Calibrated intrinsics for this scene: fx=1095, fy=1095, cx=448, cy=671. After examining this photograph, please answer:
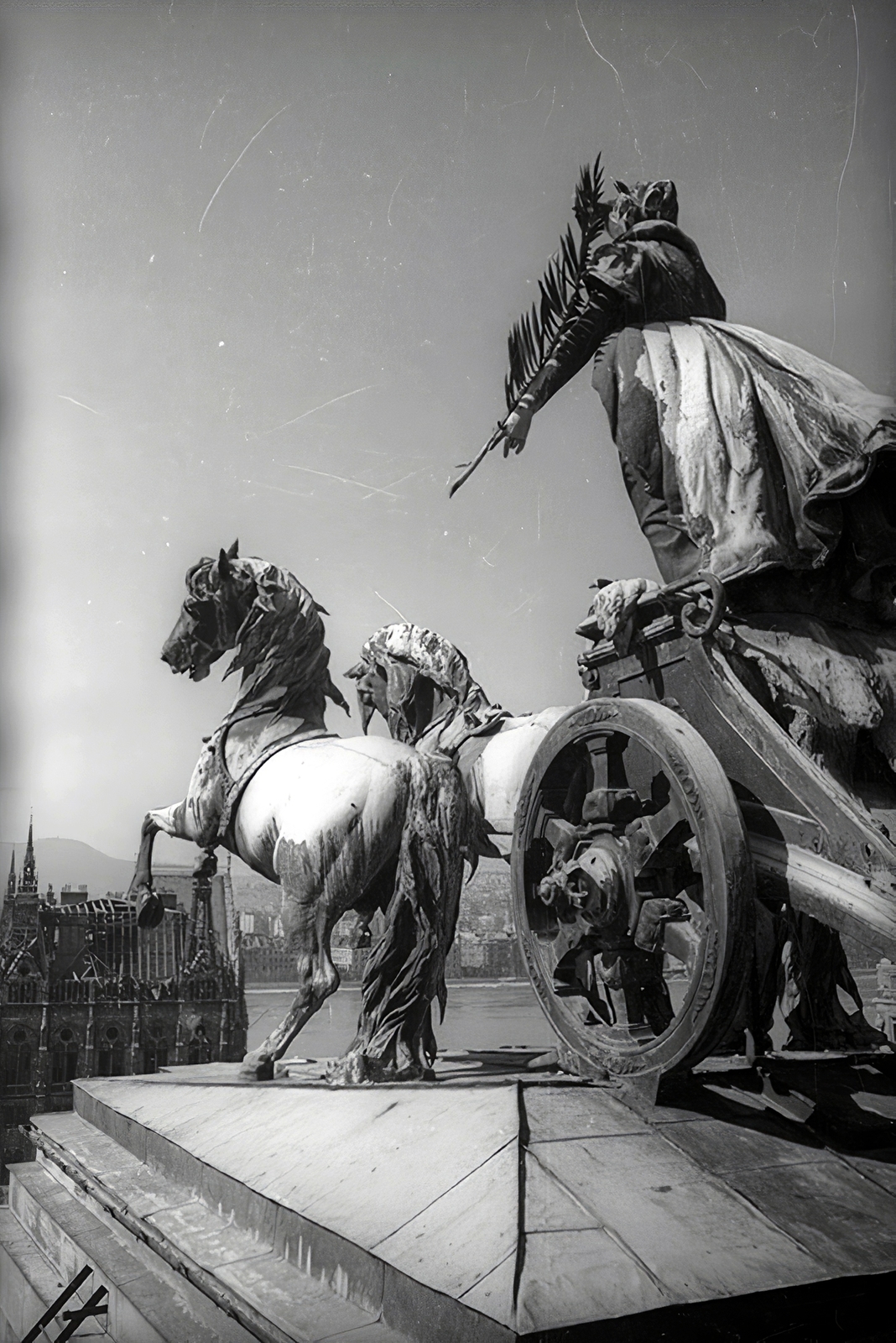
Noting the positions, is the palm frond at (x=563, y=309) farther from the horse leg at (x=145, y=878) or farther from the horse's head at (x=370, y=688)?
the horse leg at (x=145, y=878)

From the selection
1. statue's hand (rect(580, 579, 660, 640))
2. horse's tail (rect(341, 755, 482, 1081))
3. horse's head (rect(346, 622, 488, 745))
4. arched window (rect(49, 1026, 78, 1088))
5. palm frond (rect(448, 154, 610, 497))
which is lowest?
arched window (rect(49, 1026, 78, 1088))

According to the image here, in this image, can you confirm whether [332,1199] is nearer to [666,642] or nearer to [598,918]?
[598,918]

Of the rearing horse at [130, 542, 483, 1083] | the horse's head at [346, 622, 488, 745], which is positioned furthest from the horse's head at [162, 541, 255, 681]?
the horse's head at [346, 622, 488, 745]

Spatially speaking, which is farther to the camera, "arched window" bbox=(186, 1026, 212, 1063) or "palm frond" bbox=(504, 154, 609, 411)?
"arched window" bbox=(186, 1026, 212, 1063)

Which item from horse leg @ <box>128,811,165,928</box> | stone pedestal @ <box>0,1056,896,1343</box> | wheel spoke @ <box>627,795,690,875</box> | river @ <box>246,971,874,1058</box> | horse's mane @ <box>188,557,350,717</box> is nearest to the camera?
stone pedestal @ <box>0,1056,896,1343</box>

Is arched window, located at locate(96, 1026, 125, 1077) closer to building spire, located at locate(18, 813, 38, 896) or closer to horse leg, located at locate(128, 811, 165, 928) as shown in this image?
building spire, located at locate(18, 813, 38, 896)

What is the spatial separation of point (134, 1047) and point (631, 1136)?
1930cm

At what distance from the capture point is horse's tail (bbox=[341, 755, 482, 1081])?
3.84 metres

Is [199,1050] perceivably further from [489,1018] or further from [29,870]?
[489,1018]

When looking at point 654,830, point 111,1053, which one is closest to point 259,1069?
Result: point 654,830

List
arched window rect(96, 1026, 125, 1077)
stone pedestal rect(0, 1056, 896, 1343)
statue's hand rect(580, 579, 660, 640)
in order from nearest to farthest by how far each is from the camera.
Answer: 1. stone pedestal rect(0, 1056, 896, 1343)
2. statue's hand rect(580, 579, 660, 640)
3. arched window rect(96, 1026, 125, 1077)

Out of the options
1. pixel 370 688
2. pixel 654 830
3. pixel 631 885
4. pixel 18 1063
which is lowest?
pixel 18 1063

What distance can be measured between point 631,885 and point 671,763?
37 centimetres

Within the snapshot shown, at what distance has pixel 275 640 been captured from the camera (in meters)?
4.69
